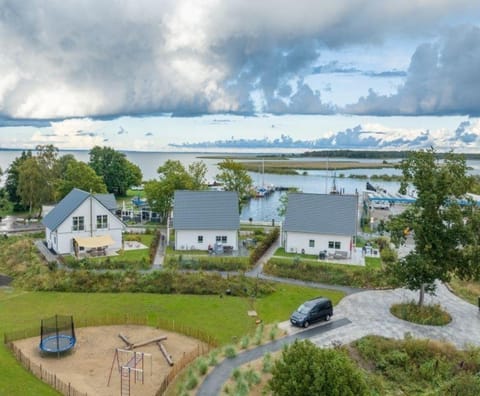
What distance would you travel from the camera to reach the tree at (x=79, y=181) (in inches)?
2391

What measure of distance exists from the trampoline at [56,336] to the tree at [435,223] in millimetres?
18304

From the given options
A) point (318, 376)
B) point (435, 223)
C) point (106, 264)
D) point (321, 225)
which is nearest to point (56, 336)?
point (106, 264)

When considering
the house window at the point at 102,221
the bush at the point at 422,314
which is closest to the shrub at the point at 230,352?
the bush at the point at 422,314

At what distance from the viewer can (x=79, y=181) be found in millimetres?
61219

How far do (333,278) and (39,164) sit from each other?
153ft

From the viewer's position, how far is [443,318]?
84.2 feet

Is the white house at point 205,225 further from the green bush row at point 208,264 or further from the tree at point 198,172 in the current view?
the tree at point 198,172

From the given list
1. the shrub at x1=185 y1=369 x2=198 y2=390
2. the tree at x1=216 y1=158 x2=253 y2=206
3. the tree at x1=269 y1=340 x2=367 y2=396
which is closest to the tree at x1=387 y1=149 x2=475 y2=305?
the tree at x1=269 y1=340 x2=367 y2=396

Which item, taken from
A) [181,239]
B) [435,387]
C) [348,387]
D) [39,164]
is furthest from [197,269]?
[39,164]

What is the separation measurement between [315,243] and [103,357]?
22441mm

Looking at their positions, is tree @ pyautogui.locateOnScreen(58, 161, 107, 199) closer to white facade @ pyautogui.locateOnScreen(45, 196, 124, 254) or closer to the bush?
white facade @ pyautogui.locateOnScreen(45, 196, 124, 254)

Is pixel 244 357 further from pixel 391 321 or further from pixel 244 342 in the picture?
pixel 391 321

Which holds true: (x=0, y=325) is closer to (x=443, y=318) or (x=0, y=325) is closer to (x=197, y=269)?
(x=197, y=269)

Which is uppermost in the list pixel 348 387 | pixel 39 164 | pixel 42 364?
pixel 39 164
